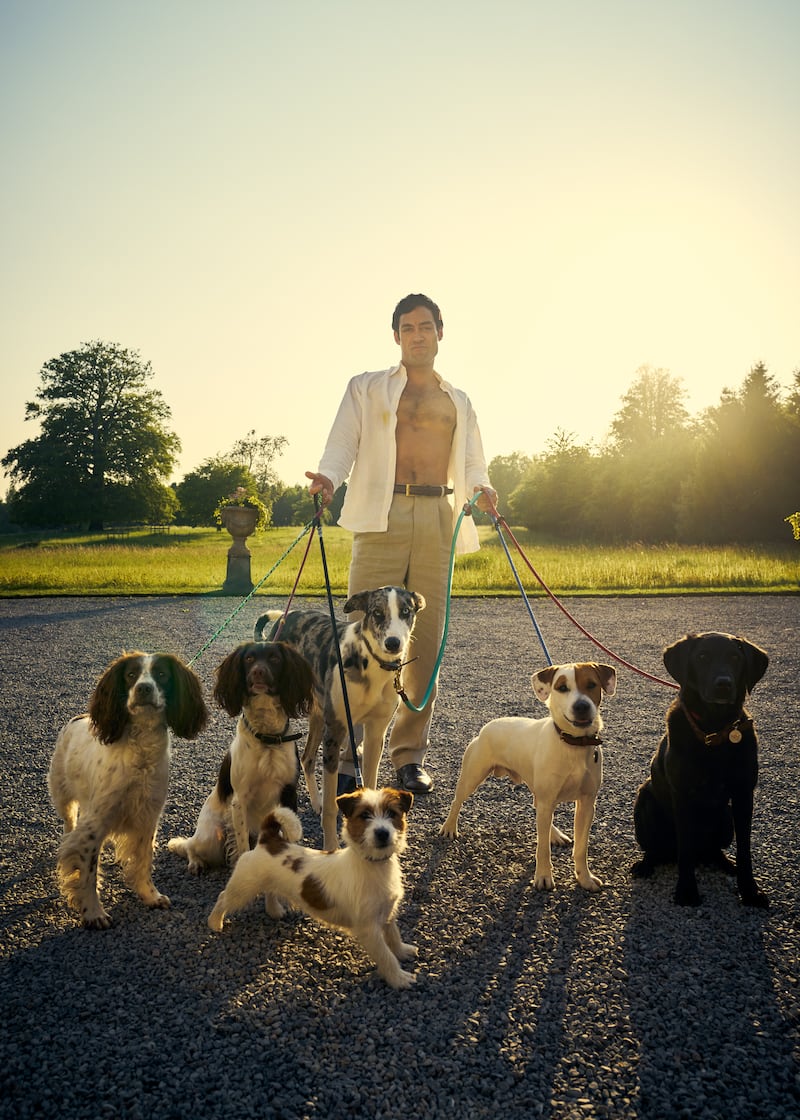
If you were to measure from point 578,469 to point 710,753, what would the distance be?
149 ft

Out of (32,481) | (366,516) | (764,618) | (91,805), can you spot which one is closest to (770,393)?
(764,618)

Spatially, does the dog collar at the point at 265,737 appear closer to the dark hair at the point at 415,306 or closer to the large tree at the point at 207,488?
the dark hair at the point at 415,306

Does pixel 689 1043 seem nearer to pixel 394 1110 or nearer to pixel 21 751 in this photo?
pixel 394 1110

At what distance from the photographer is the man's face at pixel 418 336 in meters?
4.92

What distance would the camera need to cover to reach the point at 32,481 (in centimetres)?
4600

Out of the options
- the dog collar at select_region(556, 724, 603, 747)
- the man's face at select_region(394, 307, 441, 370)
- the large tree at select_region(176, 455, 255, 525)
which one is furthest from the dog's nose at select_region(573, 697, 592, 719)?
the large tree at select_region(176, 455, 255, 525)

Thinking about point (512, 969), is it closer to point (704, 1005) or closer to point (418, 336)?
point (704, 1005)

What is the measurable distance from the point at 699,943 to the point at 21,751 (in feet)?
16.2

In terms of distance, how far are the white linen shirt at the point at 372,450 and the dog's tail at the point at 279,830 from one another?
2253mm

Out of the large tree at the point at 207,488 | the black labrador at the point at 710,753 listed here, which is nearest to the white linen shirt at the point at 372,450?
the black labrador at the point at 710,753

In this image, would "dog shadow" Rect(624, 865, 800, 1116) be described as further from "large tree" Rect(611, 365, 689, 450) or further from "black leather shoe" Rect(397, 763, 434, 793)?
"large tree" Rect(611, 365, 689, 450)

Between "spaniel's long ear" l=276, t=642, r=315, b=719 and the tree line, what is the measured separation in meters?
27.5

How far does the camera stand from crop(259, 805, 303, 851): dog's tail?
292 cm

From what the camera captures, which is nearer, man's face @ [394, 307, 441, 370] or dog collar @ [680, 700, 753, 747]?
dog collar @ [680, 700, 753, 747]
